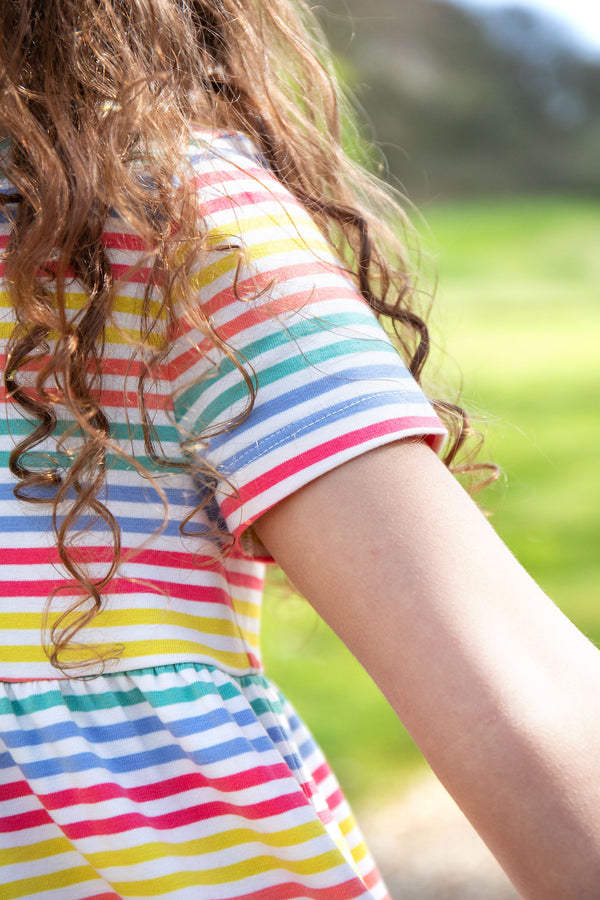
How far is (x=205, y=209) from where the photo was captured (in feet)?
2.14

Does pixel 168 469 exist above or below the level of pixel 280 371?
below

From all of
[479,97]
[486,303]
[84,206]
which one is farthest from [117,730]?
[479,97]

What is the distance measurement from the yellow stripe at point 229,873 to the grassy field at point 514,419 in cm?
42

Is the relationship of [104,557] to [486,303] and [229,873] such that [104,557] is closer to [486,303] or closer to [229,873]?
[229,873]

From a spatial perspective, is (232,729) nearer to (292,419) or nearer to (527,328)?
(292,419)

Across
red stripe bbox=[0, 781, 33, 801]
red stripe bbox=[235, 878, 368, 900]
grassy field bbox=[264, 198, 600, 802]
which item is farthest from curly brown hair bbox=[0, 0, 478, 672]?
grassy field bbox=[264, 198, 600, 802]

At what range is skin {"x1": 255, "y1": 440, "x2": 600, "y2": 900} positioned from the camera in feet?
1.75

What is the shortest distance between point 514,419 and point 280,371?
3.87m

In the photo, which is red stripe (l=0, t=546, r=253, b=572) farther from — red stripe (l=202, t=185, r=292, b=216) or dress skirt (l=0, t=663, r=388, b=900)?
red stripe (l=202, t=185, r=292, b=216)

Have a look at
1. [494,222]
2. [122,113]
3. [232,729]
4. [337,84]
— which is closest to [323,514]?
[232,729]

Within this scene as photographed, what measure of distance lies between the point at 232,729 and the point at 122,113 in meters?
0.47

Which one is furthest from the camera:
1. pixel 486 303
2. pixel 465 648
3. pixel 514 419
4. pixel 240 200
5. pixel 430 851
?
pixel 486 303

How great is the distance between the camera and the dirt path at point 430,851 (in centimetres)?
157

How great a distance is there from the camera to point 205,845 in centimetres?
69
